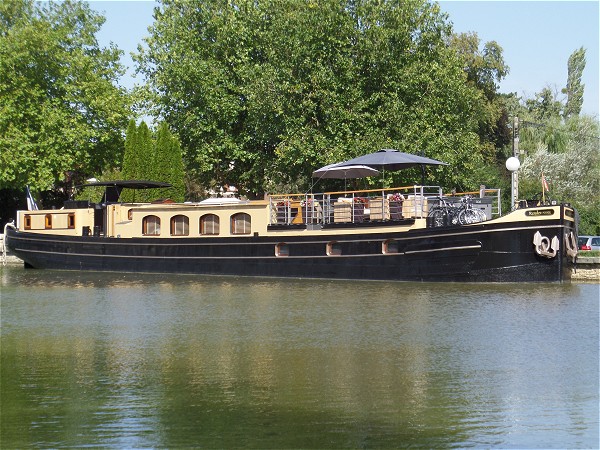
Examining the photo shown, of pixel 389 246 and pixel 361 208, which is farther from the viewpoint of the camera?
pixel 361 208

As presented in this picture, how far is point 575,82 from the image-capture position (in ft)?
292

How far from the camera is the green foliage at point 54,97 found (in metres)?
51.0

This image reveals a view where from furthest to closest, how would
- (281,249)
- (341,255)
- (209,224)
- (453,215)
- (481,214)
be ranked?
(209,224) → (281,249) → (341,255) → (481,214) → (453,215)

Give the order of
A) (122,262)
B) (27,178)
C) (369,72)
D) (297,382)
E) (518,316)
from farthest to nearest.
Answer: (27,178), (369,72), (122,262), (518,316), (297,382)

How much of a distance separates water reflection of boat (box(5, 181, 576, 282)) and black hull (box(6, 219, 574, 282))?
0.03 meters

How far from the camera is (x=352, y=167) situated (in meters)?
36.0

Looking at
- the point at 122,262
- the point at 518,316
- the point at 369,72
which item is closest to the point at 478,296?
the point at 518,316

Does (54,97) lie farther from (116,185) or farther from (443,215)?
(443,215)

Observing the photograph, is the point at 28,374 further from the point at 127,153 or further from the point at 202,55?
the point at 202,55

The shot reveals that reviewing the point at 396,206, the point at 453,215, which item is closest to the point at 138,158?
the point at 396,206

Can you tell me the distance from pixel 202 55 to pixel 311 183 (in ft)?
36.2

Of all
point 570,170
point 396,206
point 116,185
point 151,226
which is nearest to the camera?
point 396,206

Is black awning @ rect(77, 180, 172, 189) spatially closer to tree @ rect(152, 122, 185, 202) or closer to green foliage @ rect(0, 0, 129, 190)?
tree @ rect(152, 122, 185, 202)

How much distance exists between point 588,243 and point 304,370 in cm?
2879
